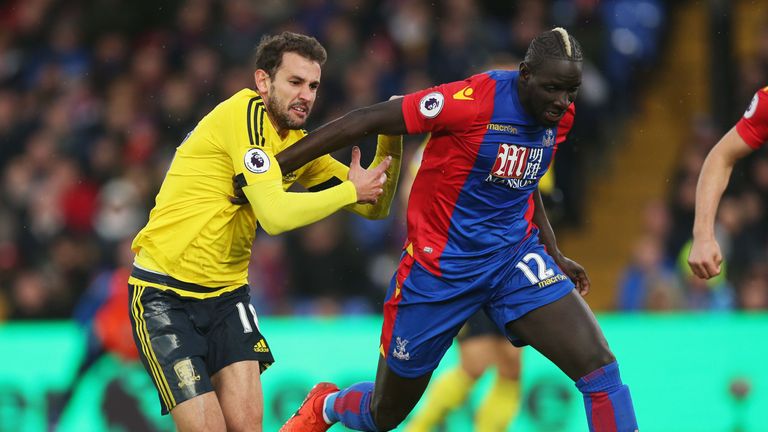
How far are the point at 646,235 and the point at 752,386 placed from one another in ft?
9.71

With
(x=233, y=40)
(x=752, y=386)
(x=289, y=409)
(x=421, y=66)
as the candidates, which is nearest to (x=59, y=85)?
(x=233, y=40)

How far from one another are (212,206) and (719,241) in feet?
20.6

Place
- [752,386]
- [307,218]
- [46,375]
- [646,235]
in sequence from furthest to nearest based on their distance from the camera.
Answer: [646,235], [46,375], [752,386], [307,218]

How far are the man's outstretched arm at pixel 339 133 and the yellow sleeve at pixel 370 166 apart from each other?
1.38 ft

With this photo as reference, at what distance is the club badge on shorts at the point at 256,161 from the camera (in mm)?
5836

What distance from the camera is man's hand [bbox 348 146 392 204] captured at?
599 cm

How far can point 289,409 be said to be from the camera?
30.8ft

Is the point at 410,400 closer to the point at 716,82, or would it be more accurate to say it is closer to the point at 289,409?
the point at 289,409

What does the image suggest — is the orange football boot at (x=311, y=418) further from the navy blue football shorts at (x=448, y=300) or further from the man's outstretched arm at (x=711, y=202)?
the man's outstretched arm at (x=711, y=202)

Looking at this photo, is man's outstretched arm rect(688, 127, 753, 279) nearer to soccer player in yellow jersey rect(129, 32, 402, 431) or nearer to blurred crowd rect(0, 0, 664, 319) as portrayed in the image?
soccer player in yellow jersey rect(129, 32, 402, 431)

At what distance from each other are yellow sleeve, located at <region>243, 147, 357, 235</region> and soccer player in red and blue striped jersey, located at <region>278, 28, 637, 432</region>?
0.46 feet

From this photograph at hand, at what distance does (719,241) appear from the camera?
11.1m

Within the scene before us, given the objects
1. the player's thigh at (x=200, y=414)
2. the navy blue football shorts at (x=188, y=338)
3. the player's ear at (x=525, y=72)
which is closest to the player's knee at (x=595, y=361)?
the player's ear at (x=525, y=72)

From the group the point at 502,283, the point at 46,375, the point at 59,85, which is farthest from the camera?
the point at 59,85
